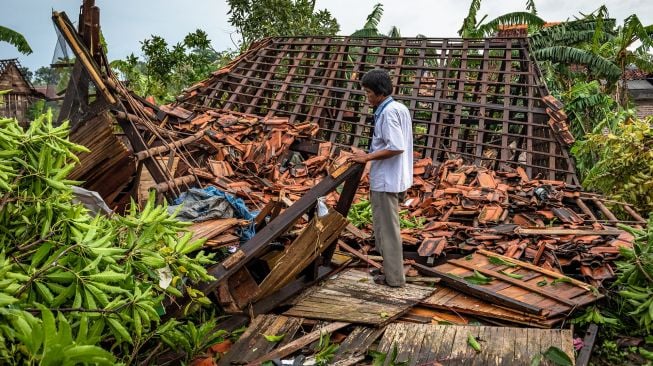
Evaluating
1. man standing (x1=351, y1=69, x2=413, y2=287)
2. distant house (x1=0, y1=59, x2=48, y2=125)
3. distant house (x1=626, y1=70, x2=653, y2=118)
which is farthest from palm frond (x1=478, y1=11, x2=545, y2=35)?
distant house (x1=0, y1=59, x2=48, y2=125)

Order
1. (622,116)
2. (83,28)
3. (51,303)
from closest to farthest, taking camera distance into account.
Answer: (51,303) < (83,28) < (622,116)

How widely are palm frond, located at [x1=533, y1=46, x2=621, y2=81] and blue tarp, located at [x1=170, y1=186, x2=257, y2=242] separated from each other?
503 inches

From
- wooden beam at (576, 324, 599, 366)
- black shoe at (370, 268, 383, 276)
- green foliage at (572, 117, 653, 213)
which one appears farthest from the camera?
green foliage at (572, 117, 653, 213)

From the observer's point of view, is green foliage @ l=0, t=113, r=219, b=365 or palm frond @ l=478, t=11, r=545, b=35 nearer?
green foliage @ l=0, t=113, r=219, b=365

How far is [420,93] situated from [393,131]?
20.8 feet

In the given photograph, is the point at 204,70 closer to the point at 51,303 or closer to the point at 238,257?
the point at 238,257

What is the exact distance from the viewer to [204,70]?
18.7 metres

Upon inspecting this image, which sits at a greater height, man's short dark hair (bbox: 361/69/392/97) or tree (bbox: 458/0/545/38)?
tree (bbox: 458/0/545/38)

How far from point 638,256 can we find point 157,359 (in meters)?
3.59

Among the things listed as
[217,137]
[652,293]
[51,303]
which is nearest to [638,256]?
[652,293]

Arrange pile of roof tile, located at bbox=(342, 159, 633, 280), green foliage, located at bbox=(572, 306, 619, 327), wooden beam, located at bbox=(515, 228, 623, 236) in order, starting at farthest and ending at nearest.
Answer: wooden beam, located at bbox=(515, 228, 623, 236), pile of roof tile, located at bbox=(342, 159, 633, 280), green foliage, located at bbox=(572, 306, 619, 327)

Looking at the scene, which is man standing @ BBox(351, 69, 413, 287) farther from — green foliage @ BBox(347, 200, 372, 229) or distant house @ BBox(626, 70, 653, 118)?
distant house @ BBox(626, 70, 653, 118)

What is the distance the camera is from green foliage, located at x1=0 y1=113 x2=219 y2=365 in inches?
88.6

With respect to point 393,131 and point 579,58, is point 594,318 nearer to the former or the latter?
point 393,131
